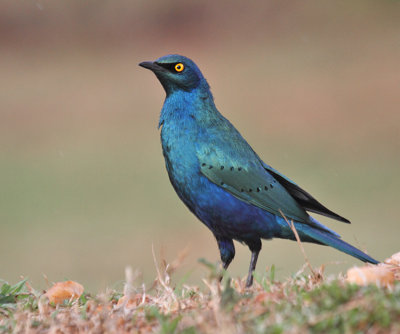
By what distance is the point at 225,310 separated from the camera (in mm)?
2693

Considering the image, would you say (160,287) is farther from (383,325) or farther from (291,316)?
(383,325)

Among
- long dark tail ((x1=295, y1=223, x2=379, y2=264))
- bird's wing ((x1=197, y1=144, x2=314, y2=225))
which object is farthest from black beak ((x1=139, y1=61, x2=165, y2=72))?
long dark tail ((x1=295, y1=223, x2=379, y2=264))

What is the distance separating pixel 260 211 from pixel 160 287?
3.26ft

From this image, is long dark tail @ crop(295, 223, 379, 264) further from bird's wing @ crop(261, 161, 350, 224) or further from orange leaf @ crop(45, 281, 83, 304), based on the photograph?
orange leaf @ crop(45, 281, 83, 304)

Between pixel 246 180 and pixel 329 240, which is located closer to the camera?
pixel 329 240

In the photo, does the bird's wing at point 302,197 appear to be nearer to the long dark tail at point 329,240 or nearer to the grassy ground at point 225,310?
the long dark tail at point 329,240

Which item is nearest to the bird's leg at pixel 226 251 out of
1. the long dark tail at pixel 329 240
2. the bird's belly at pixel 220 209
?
the bird's belly at pixel 220 209

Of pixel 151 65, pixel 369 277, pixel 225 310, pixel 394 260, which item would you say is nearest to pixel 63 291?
pixel 225 310

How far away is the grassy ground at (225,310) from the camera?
8.02ft

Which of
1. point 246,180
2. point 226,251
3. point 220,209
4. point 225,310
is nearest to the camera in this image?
point 225,310

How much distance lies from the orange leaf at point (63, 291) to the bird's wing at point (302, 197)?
169 centimetres

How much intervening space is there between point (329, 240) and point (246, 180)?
736 mm

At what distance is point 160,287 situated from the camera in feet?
12.2

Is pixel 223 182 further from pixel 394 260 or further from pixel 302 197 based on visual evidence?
pixel 394 260
